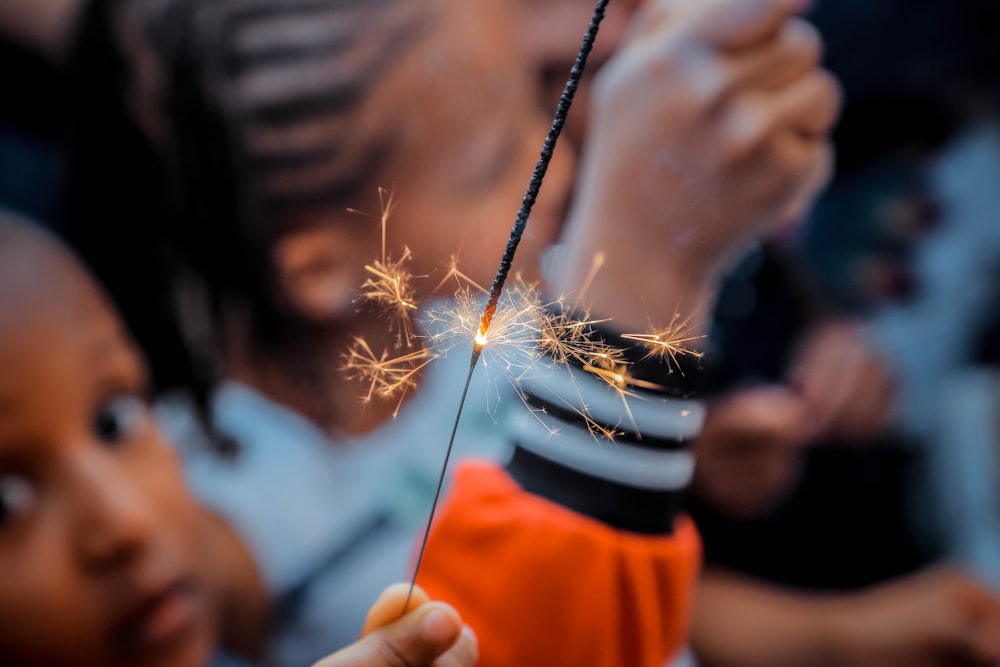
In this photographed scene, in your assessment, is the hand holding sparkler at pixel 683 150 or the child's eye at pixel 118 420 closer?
the hand holding sparkler at pixel 683 150

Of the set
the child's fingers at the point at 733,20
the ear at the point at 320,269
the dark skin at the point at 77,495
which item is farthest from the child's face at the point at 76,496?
the child's fingers at the point at 733,20

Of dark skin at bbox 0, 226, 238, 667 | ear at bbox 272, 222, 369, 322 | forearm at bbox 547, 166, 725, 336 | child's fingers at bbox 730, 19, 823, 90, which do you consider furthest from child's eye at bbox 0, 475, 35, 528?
child's fingers at bbox 730, 19, 823, 90

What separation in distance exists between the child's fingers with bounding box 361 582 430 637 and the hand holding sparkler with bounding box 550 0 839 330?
0.44 feet

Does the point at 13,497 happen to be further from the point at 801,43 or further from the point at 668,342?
the point at 801,43

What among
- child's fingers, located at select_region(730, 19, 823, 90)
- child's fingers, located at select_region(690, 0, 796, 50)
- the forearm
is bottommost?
the forearm

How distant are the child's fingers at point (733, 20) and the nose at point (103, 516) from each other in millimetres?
386

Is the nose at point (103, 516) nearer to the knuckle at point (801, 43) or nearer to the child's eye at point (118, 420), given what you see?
the child's eye at point (118, 420)

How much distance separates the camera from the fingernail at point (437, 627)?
249 millimetres

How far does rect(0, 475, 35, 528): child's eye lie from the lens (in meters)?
0.37

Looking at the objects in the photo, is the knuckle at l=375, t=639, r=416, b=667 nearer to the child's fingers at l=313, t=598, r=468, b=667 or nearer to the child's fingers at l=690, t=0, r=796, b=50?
the child's fingers at l=313, t=598, r=468, b=667

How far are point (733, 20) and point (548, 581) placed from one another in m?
0.24

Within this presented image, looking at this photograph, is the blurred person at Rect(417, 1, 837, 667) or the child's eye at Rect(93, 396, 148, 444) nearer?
the blurred person at Rect(417, 1, 837, 667)

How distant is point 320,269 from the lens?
1.30ft

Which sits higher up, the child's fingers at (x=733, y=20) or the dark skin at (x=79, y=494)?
the child's fingers at (x=733, y=20)
